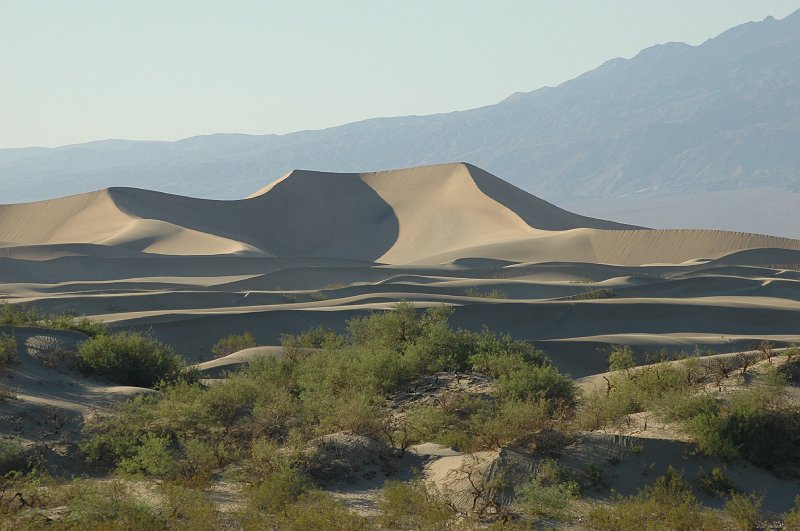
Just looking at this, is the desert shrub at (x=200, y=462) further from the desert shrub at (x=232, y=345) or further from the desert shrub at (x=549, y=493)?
the desert shrub at (x=232, y=345)

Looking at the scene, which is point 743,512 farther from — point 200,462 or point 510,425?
point 200,462

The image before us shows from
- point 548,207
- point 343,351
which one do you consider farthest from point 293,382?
point 548,207

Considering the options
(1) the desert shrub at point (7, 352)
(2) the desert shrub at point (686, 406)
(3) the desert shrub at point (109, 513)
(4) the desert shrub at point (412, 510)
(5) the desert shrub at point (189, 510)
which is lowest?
(4) the desert shrub at point (412, 510)

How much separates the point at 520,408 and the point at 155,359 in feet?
27.5

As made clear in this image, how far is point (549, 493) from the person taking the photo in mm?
10836

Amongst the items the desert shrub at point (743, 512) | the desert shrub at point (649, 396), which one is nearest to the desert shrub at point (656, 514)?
the desert shrub at point (743, 512)

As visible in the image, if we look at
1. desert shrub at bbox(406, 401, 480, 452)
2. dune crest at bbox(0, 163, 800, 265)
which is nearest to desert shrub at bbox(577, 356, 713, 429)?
desert shrub at bbox(406, 401, 480, 452)

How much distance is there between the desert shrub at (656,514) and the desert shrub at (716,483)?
0.34m

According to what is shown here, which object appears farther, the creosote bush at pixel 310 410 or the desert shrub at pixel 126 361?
the desert shrub at pixel 126 361

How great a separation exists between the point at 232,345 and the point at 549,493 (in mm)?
20843

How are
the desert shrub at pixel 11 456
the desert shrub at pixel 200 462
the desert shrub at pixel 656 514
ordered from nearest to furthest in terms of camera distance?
the desert shrub at pixel 656 514, the desert shrub at pixel 200 462, the desert shrub at pixel 11 456

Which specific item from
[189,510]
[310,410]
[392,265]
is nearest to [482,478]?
[189,510]

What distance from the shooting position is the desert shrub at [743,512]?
34.9 ft

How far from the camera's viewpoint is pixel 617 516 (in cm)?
1059
